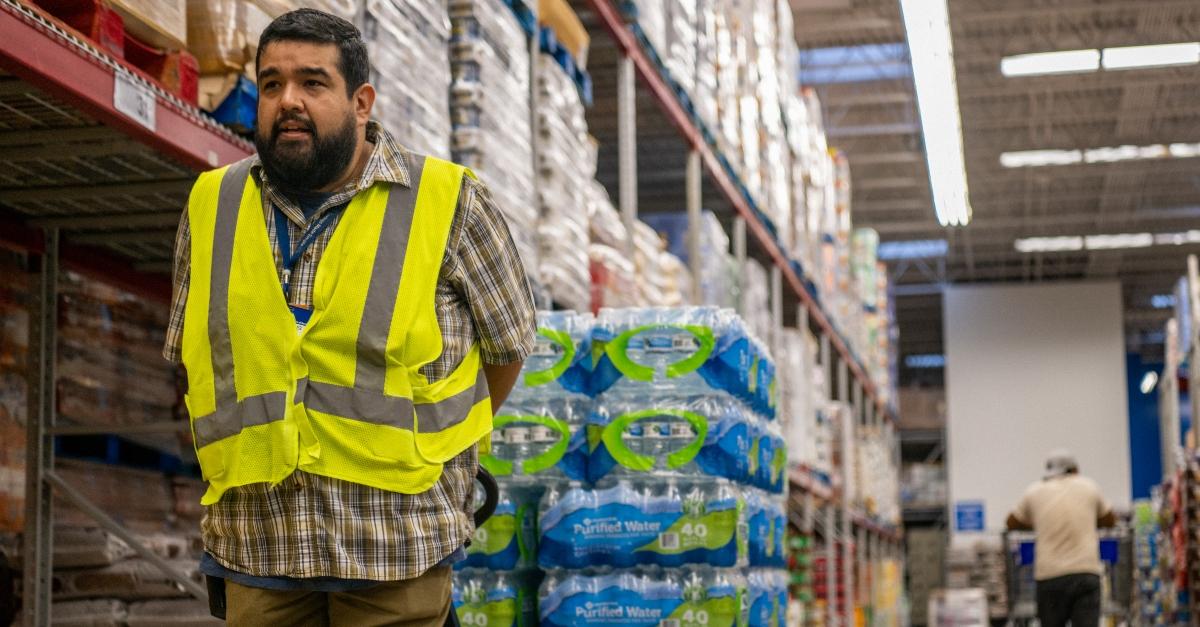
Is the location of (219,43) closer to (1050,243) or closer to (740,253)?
(740,253)

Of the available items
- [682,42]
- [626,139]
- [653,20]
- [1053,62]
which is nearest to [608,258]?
[626,139]

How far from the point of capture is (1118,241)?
2928 cm

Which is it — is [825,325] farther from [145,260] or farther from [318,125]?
[318,125]

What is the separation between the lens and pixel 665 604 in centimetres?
435

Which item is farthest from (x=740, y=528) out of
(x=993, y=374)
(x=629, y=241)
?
(x=993, y=374)

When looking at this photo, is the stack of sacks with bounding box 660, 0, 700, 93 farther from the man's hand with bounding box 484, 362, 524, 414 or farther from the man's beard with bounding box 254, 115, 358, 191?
the man's beard with bounding box 254, 115, 358, 191

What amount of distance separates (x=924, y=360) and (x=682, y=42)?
1356 inches

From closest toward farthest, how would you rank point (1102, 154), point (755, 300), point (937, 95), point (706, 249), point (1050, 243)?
point (706, 249), point (755, 300), point (937, 95), point (1102, 154), point (1050, 243)

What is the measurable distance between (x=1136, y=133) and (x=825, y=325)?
1079 cm

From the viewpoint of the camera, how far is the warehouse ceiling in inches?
752

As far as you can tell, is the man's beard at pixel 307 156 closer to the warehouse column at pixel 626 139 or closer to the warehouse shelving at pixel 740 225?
the warehouse shelving at pixel 740 225

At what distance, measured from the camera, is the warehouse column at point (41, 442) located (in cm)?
405

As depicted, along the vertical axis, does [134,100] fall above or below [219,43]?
below

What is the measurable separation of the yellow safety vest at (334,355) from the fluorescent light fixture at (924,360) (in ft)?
130
